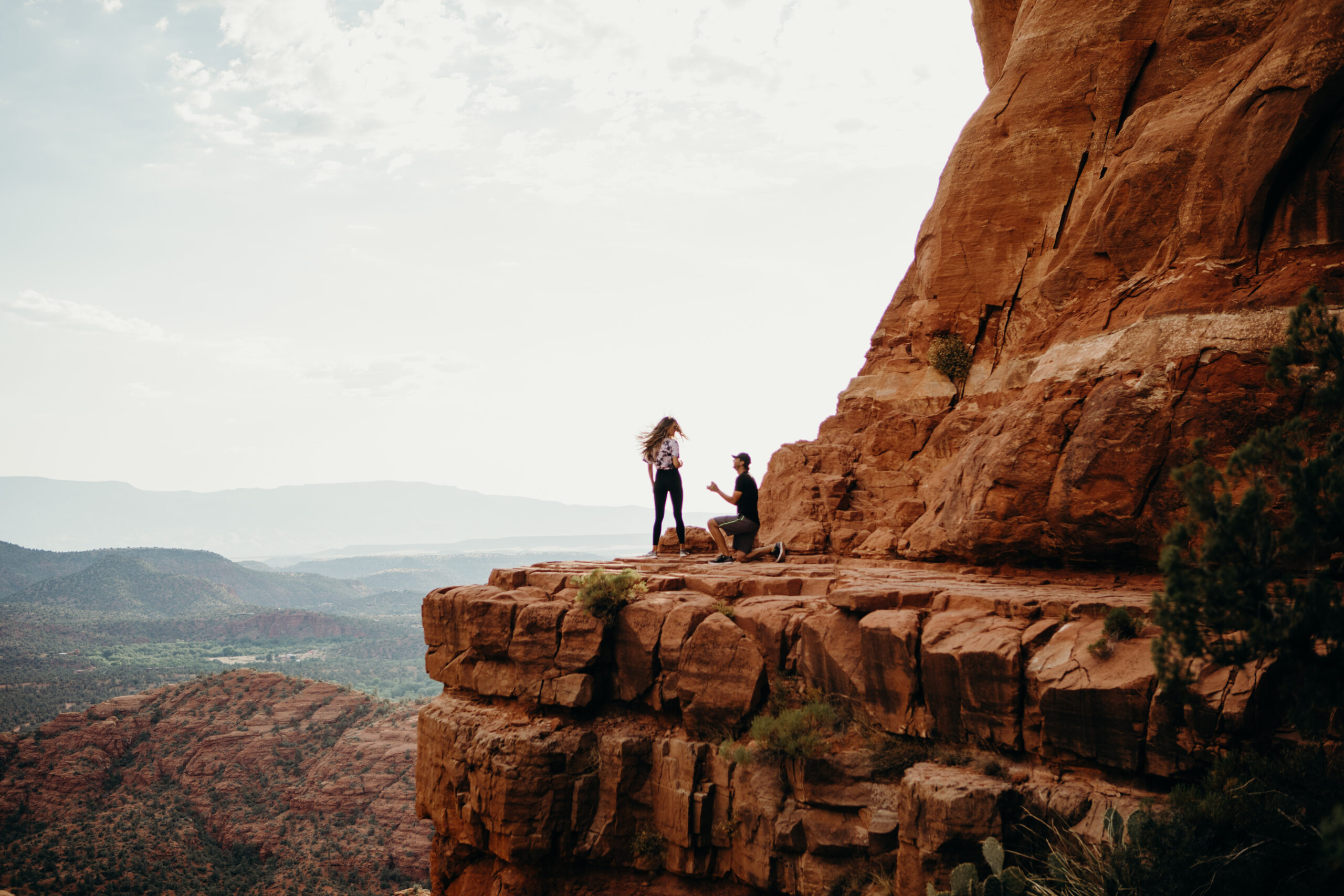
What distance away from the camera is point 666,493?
20.2 m

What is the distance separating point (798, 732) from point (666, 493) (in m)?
8.62

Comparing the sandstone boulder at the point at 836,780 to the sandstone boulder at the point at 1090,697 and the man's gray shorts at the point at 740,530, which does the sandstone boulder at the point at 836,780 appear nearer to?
the sandstone boulder at the point at 1090,697

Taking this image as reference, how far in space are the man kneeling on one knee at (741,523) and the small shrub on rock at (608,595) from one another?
321 centimetres

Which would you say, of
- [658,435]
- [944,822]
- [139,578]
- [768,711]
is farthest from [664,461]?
[139,578]

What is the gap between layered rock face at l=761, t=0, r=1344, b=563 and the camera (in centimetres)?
1161

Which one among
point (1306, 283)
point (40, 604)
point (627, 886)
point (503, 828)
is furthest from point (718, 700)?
point (40, 604)

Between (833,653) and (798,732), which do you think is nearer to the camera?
(798,732)

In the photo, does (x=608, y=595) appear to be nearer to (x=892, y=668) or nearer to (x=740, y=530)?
(x=740, y=530)

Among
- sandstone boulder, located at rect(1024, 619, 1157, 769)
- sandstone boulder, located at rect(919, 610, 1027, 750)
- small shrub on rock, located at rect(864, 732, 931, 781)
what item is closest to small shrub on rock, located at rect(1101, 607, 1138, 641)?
sandstone boulder, located at rect(1024, 619, 1157, 769)

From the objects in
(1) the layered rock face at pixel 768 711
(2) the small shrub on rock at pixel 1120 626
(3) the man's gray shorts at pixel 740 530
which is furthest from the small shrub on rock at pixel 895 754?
(3) the man's gray shorts at pixel 740 530

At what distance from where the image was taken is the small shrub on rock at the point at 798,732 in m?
12.1

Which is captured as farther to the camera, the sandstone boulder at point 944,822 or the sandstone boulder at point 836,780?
the sandstone boulder at point 836,780

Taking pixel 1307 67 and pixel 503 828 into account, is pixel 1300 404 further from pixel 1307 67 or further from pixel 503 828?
pixel 503 828

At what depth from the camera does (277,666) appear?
10050 centimetres
